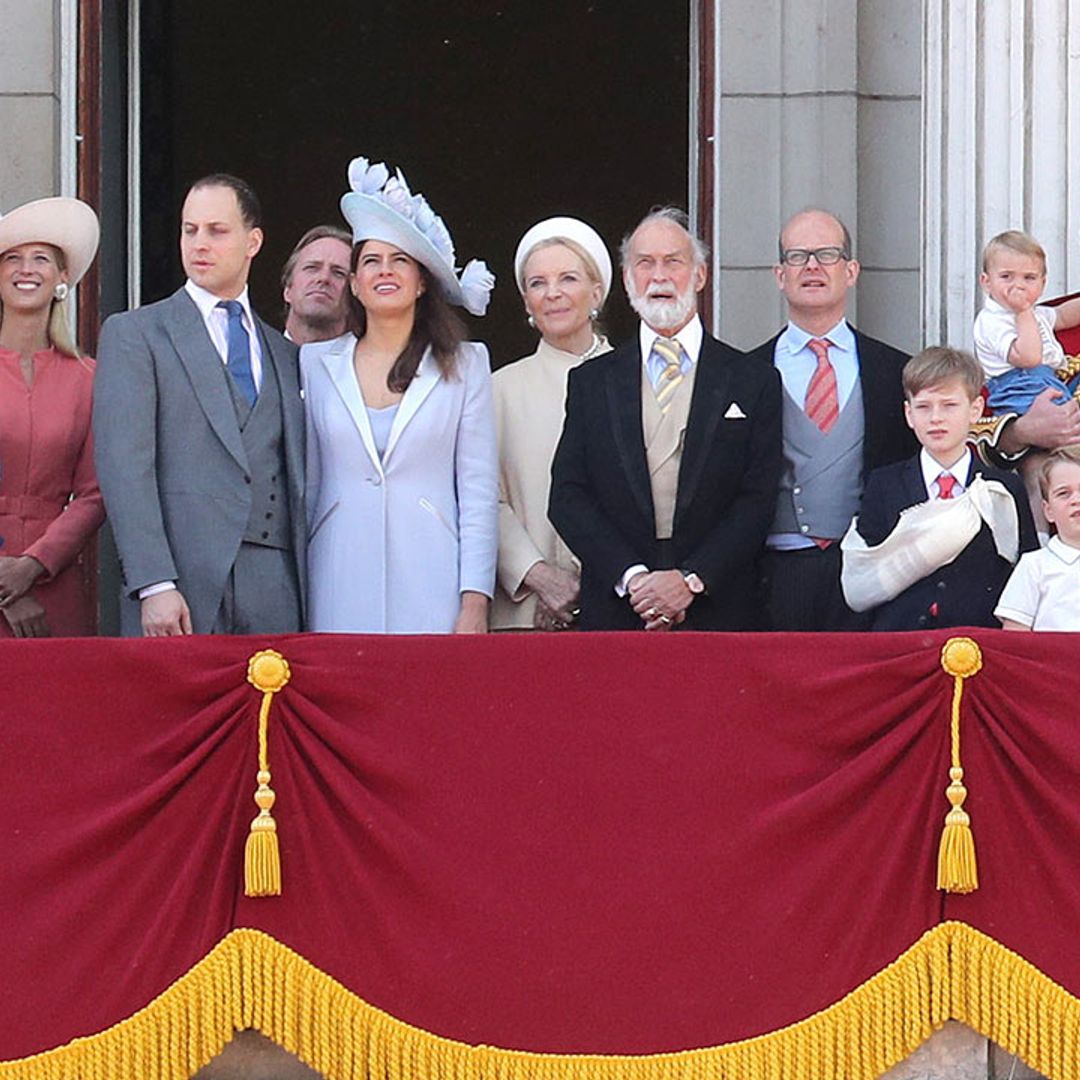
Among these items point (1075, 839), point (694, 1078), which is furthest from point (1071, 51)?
point (694, 1078)

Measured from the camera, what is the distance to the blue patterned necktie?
600cm

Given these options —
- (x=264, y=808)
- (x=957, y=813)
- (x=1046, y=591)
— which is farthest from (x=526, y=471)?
(x=957, y=813)

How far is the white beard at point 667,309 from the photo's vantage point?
6.34 metres

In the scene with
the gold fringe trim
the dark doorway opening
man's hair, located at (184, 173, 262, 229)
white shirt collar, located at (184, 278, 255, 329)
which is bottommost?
the gold fringe trim

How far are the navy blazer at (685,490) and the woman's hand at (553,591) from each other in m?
0.14

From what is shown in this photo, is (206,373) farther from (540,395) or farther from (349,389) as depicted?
(540,395)

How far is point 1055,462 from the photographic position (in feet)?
19.2

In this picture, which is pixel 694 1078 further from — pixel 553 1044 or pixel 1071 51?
pixel 1071 51

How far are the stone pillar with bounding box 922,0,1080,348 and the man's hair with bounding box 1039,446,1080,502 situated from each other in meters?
1.84

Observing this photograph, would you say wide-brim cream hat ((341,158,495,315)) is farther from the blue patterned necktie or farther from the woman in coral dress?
the woman in coral dress

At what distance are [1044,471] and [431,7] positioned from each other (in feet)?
27.8

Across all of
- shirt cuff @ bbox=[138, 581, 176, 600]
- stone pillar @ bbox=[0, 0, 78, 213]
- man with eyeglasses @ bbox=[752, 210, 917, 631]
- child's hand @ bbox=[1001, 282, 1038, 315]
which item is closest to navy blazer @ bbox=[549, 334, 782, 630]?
man with eyeglasses @ bbox=[752, 210, 917, 631]

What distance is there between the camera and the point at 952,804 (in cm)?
519

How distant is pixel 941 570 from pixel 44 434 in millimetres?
2245
